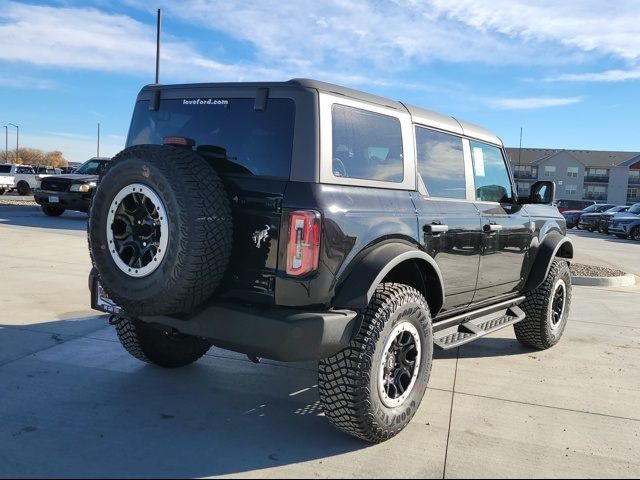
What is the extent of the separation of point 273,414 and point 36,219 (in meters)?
14.1

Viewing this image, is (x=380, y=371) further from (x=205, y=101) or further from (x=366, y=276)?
(x=205, y=101)

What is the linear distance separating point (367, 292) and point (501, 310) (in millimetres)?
2564

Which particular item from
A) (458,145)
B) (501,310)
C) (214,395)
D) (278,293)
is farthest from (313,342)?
(501,310)

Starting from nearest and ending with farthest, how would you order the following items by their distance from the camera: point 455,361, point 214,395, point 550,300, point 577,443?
1. point 577,443
2. point 214,395
3. point 455,361
4. point 550,300

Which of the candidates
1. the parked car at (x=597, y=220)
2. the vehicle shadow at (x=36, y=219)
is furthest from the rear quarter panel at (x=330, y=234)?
the parked car at (x=597, y=220)

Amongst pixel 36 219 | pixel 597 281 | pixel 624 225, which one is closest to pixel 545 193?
pixel 597 281

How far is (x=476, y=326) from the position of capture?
4629 millimetres

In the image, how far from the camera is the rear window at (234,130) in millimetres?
3223

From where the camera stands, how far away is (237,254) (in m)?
3.19

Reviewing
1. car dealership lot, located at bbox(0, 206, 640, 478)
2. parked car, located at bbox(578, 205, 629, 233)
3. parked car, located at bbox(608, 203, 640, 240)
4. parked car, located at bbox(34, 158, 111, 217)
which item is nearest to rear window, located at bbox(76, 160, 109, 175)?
parked car, located at bbox(34, 158, 111, 217)

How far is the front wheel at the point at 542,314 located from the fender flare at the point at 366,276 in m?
2.62

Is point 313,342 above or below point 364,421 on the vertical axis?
above

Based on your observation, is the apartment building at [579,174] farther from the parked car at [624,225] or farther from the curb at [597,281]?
the curb at [597,281]

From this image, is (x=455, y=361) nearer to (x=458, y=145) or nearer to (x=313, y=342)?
(x=458, y=145)
